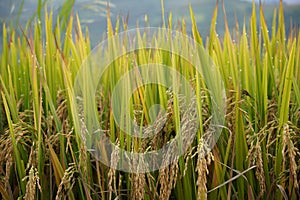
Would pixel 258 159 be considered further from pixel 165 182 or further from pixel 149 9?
pixel 149 9

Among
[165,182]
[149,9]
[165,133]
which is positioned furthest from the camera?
[149,9]

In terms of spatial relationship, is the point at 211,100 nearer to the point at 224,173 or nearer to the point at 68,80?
the point at 224,173

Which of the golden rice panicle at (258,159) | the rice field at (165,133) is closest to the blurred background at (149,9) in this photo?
the rice field at (165,133)

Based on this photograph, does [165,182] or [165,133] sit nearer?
[165,182]

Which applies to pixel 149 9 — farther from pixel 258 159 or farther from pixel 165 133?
pixel 258 159

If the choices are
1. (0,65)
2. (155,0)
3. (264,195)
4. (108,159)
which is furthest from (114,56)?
(155,0)

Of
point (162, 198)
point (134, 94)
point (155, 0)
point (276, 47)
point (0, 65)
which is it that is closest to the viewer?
point (162, 198)

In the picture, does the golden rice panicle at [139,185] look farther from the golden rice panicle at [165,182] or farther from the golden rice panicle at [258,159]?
the golden rice panicle at [258,159]

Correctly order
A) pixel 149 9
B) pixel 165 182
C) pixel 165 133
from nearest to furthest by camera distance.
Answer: pixel 165 182 < pixel 165 133 < pixel 149 9

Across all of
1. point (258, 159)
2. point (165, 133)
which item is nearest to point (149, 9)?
point (165, 133)

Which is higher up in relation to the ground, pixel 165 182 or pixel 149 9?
pixel 149 9

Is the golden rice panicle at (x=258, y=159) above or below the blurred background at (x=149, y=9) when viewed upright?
below
